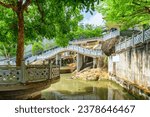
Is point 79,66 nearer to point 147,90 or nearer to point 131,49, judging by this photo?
point 131,49

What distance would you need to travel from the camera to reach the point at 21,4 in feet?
46.6

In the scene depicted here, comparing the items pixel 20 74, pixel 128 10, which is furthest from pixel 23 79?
pixel 128 10

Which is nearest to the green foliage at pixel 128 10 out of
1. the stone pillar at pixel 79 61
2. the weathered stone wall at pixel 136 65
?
the weathered stone wall at pixel 136 65

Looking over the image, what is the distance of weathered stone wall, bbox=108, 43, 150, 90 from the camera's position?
15.8 m

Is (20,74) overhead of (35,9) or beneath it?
beneath

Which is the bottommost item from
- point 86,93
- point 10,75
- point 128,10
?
point 86,93

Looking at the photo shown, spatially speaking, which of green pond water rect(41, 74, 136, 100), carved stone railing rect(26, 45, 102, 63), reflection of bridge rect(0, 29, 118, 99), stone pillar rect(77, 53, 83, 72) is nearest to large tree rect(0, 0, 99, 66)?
reflection of bridge rect(0, 29, 118, 99)

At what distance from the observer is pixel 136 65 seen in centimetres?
1859

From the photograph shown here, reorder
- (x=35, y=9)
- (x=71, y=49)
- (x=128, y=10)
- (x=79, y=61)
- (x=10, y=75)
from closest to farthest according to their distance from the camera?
(x=10, y=75) → (x=128, y=10) → (x=35, y=9) → (x=79, y=61) → (x=71, y=49)

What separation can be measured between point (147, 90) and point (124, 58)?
830 cm

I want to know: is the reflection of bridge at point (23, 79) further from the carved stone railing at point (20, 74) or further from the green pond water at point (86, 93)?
the green pond water at point (86, 93)

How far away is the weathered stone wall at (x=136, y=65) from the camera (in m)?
15.8

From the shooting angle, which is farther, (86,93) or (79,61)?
(79,61)

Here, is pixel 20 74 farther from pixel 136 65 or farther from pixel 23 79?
pixel 136 65
